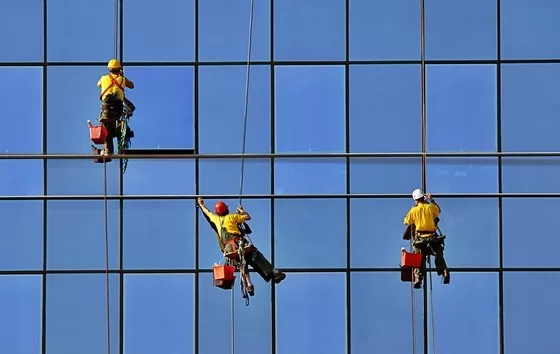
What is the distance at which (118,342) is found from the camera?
81.1ft

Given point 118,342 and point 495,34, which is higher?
point 495,34

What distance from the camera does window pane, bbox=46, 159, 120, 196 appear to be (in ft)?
82.1

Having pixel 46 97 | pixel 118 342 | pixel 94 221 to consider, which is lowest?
pixel 118 342

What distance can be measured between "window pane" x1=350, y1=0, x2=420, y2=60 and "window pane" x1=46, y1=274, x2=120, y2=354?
5119mm

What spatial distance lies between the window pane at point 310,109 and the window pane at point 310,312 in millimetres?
2005

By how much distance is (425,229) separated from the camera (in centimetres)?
2339

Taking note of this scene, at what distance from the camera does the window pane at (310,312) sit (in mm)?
24734

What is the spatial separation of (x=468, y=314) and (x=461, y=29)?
4313 mm

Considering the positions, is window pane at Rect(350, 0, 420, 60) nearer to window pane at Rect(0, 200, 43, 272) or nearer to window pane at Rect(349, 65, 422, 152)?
window pane at Rect(349, 65, 422, 152)

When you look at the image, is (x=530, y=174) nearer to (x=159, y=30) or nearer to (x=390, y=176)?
(x=390, y=176)

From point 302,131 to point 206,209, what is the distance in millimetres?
2303

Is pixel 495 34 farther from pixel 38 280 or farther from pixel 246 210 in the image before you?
pixel 38 280

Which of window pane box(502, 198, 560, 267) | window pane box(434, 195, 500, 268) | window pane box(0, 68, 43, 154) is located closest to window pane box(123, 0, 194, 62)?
window pane box(0, 68, 43, 154)

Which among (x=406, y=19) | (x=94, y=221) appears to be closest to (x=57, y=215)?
(x=94, y=221)
